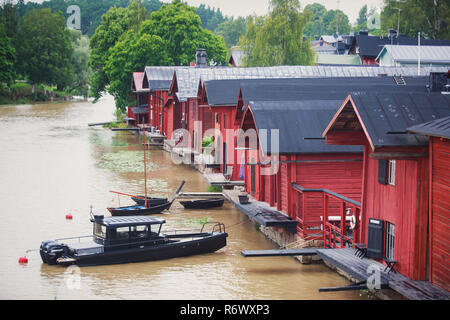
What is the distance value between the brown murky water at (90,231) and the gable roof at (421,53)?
27.3m

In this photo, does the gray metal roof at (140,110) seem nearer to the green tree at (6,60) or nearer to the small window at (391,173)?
the green tree at (6,60)

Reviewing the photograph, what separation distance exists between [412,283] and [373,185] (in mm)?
3477

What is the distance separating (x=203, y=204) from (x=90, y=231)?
6299 mm

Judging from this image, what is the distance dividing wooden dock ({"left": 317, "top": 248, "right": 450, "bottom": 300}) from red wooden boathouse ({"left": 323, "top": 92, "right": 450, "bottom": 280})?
13.4 inches

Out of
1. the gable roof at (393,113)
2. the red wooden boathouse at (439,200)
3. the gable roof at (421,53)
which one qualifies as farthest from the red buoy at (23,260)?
the gable roof at (421,53)

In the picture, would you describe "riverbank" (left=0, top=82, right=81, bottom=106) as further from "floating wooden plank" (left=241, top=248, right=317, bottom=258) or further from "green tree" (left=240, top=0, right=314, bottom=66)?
"floating wooden plank" (left=241, top=248, right=317, bottom=258)

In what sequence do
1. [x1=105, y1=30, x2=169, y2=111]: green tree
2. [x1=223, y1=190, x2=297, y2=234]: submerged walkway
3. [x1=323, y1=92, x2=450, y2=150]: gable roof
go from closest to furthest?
[x1=323, y1=92, x2=450, y2=150]: gable roof → [x1=223, y1=190, x2=297, y2=234]: submerged walkway → [x1=105, y1=30, x2=169, y2=111]: green tree

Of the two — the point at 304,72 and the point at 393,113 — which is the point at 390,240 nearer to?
the point at 393,113

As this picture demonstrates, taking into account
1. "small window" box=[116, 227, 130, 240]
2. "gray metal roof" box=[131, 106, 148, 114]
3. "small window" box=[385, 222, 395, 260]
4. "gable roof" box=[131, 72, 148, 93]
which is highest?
"gable roof" box=[131, 72, 148, 93]

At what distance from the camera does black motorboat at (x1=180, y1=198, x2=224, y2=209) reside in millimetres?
31969

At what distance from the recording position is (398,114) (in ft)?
55.9

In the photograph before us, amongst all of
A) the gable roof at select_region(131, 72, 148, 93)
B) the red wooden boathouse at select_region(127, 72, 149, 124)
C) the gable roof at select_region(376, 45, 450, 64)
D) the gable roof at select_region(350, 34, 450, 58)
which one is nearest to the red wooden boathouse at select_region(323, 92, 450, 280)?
the gable roof at select_region(376, 45, 450, 64)

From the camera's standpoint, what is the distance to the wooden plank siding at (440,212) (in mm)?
15242
